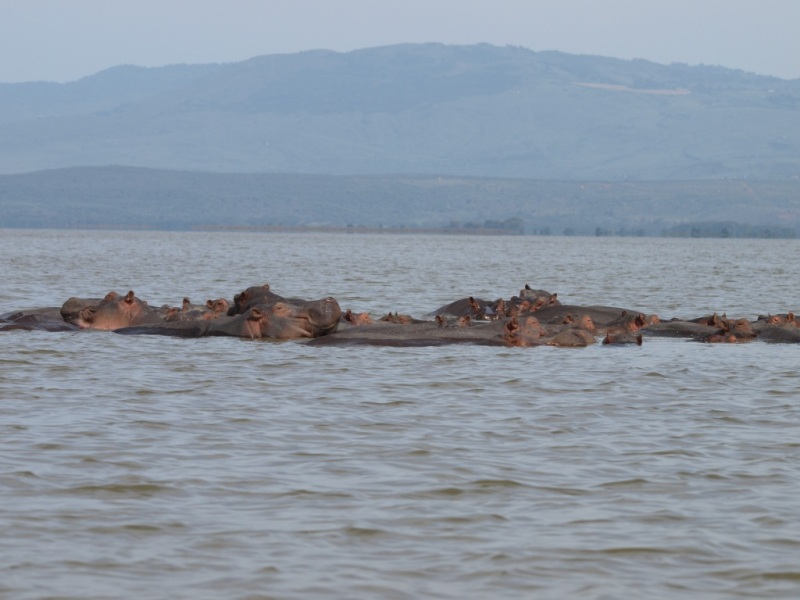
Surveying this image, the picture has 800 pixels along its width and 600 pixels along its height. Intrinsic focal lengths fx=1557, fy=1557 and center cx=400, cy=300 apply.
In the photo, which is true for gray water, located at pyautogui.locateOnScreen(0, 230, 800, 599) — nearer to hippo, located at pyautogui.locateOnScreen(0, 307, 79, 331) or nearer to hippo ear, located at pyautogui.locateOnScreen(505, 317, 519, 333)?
hippo ear, located at pyautogui.locateOnScreen(505, 317, 519, 333)

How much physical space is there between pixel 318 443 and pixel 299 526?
10.4ft

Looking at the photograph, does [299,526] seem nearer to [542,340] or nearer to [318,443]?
[318,443]

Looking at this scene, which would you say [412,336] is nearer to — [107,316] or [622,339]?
[622,339]

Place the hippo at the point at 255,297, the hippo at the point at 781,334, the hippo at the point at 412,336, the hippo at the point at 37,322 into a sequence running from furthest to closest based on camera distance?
the hippo at the point at 37,322 → the hippo at the point at 255,297 → the hippo at the point at 781,334 → the hippo at the point at 412,336

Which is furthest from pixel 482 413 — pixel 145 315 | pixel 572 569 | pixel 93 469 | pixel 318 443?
pixel 145 315

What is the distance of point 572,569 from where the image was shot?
374 inches

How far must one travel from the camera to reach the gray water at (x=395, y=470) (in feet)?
30.9

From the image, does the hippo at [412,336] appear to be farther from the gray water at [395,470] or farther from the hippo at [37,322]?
the hippo at [37,322]

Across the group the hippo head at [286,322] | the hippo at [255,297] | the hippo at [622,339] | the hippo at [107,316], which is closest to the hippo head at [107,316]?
the hippo at [107,316]

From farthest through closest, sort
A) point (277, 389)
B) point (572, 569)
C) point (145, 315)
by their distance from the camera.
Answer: point (145, 315)
point (277, 389)
point (572, 569)

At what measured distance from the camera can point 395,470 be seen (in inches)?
488

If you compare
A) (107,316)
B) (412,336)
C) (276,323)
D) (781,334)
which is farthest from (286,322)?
(781,334)

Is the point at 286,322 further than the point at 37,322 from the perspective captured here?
No

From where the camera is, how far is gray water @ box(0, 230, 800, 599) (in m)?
9.41
